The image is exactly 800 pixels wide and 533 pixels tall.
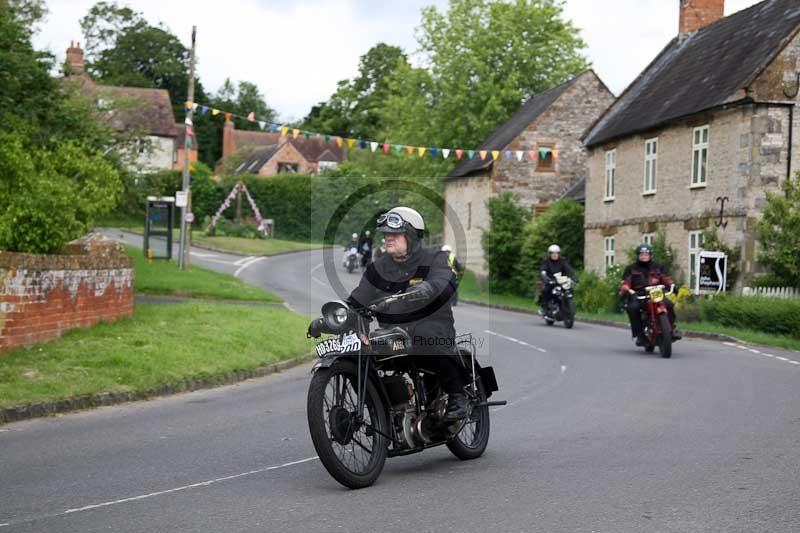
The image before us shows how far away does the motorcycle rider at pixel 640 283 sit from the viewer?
18.8 meters

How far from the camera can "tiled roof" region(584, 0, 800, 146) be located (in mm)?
29891

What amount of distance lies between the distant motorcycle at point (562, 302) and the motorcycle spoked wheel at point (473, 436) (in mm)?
17625

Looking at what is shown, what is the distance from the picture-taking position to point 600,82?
53.6 metres

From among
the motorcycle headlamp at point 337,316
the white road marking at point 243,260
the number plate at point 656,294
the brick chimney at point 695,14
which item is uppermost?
the brick chimney at point 695,14

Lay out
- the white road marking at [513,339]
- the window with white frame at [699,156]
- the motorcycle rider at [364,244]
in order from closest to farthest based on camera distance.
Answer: the white road marking at [513,339] → the window with white frame at [699,156] → the motorcycle rider at [364,244]

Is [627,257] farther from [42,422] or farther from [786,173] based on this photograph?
[42,422]

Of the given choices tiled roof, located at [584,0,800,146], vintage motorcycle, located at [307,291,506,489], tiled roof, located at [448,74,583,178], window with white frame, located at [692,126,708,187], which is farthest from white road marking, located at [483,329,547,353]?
tiled roof, located at [448,74,583,178]

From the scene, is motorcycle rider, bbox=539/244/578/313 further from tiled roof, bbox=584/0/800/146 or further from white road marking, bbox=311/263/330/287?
white road marking, bbox=311/263/330/287

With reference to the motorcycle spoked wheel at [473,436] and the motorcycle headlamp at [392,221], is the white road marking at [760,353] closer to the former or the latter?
the motorcycle spoked wheel at [473,436]

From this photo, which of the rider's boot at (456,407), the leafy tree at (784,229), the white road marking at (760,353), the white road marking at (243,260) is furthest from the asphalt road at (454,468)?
the white road marking at (243,260)

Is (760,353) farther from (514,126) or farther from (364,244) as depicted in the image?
(514,126)

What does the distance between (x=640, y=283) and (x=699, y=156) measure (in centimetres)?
1377

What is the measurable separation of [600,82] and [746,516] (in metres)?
49.3

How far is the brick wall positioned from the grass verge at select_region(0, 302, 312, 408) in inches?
8.2
